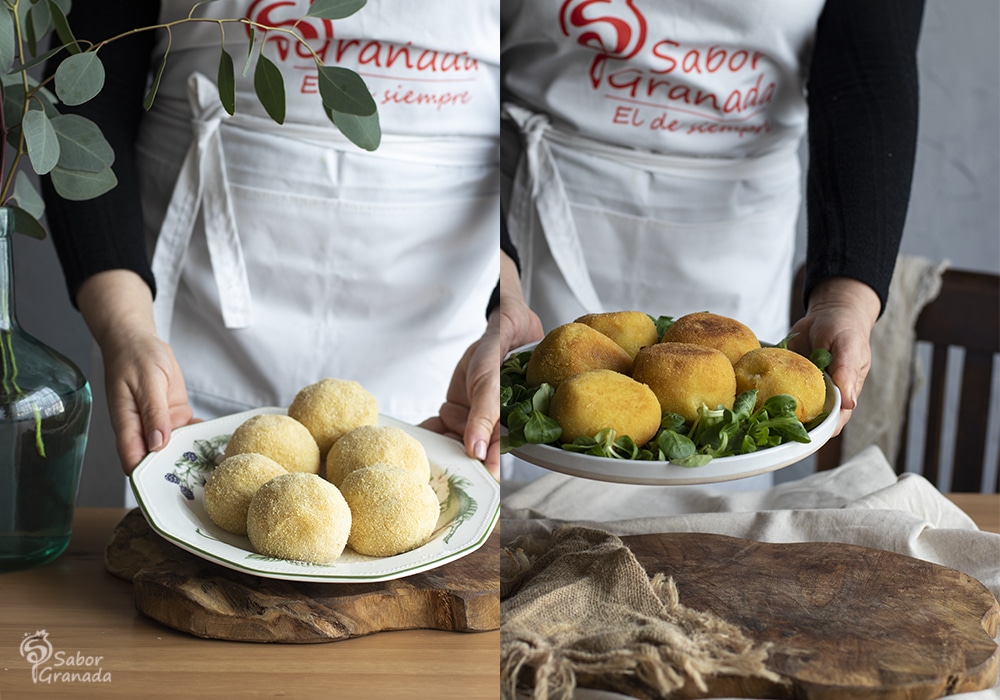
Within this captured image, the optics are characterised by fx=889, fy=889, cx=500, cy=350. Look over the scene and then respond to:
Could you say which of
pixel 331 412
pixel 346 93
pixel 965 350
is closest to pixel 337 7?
pixel 346 93

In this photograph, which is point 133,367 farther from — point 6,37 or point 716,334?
point 716,334

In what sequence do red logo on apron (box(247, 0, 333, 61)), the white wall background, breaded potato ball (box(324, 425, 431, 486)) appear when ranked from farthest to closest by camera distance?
the white wall background < red logo on apron (box(247, 0, 333, 61)) < breaded potato ball (box(324, 425, 431, 486))

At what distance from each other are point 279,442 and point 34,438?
81 mm

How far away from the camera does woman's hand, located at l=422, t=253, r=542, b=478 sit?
0.72ft

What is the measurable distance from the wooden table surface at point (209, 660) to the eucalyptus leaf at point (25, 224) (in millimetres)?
116

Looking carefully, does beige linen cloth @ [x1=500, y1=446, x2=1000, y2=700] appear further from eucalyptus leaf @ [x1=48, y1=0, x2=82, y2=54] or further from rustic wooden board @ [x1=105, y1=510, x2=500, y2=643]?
eucalyptus leaf @ [x1=48, y1=0, x2=82, y2=54]

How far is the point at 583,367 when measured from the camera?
197 millimetres

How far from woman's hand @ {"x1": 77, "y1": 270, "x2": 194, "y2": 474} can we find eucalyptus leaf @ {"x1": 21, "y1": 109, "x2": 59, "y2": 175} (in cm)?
10

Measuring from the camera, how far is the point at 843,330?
0.23 meters

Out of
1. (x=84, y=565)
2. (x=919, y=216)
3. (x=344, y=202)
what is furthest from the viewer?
(x=919, y=216)

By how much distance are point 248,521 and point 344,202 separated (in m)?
0.20

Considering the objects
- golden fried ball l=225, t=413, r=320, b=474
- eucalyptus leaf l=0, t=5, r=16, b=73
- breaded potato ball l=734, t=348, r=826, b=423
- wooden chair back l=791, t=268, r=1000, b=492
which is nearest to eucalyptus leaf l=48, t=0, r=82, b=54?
eucalyptus leaf l=0, t=5, r=16, b=73

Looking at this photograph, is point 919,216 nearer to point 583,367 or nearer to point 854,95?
point 854,95

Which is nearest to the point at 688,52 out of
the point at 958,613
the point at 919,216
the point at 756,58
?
the point at 756,58
